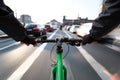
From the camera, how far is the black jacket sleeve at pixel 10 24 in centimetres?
197

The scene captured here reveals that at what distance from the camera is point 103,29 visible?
2227 mm

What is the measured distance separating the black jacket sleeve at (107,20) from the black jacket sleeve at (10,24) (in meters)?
0.84

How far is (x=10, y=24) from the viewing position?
2.15m

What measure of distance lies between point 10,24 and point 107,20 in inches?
40.6

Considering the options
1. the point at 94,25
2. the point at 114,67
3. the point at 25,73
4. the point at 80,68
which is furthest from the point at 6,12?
the point at 114,67

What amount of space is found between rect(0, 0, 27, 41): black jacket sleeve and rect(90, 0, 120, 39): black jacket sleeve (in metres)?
0.84

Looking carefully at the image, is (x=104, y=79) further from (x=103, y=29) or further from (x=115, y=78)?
(x=103, y=29)

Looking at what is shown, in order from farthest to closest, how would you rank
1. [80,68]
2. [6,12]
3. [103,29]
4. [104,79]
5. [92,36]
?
1. [80,68]
2. [104,79]
3. [92,36]
4. [103,29]
5. [6,12]

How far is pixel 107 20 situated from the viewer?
2127 millimetres

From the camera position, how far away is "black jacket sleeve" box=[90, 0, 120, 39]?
6.56 ft

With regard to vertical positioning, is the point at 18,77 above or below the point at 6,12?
below

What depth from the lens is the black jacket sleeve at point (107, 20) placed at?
2.00m

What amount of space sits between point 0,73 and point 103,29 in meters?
4.17

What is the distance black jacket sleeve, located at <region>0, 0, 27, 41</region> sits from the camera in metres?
1.97
